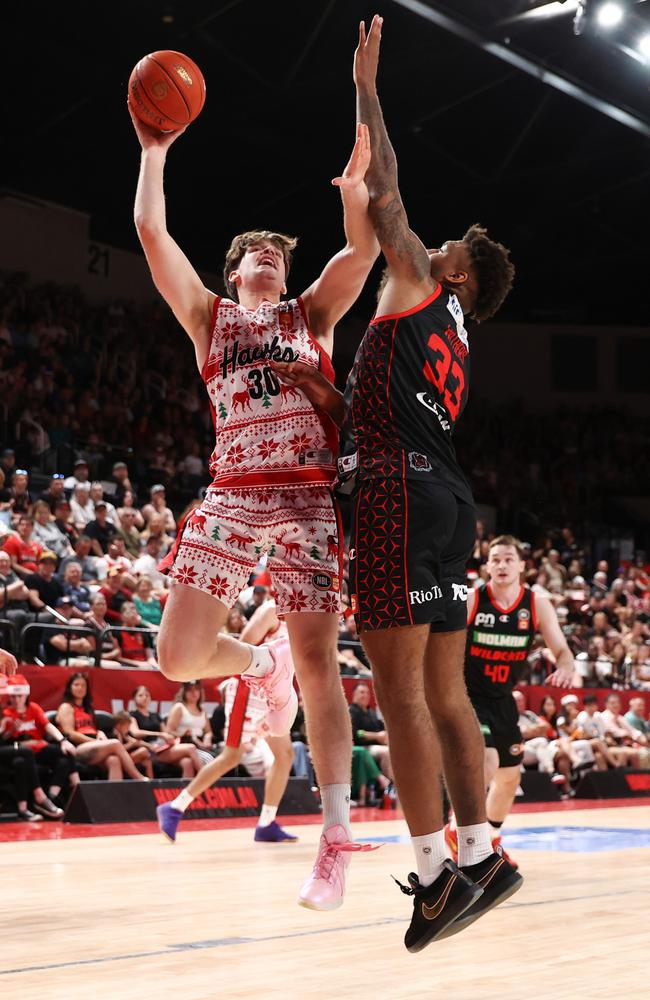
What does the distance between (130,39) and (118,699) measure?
10325 millimetres

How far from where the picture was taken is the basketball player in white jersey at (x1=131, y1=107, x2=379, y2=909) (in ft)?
14.7

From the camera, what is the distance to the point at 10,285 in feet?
64.1

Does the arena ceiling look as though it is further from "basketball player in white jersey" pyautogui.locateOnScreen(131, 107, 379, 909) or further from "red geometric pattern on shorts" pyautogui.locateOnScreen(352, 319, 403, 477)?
"red geometric pattern on shorts" pyautogui.locateOnScreen(352, 319, 403, 477)

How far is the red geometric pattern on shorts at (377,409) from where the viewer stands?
400cm

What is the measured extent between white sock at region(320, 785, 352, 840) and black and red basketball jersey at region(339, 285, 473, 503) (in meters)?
1.13

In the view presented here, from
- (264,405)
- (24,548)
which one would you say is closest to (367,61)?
(264,405)

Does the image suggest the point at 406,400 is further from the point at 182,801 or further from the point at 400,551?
the point at 182,801

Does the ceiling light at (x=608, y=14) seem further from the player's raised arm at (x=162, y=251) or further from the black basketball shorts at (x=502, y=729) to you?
the player's raised arm at (x=162, y=251)

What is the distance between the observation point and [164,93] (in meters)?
4.66

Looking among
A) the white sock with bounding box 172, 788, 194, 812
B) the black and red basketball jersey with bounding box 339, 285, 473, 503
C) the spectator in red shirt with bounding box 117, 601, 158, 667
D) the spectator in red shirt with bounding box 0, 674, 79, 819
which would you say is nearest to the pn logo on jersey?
the black and red basketball jersey with bounding box 339, 285, 473, 503

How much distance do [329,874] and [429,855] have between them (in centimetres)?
57

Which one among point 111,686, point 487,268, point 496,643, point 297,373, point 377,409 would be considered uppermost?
point 487,268

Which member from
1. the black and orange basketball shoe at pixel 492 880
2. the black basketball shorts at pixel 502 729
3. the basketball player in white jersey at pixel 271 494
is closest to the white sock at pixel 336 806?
the basketball player in white jersey at pixel 271 494

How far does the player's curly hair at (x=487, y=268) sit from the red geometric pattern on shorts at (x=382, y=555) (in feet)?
2.77
